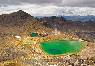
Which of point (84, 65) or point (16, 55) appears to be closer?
point (84, 65)

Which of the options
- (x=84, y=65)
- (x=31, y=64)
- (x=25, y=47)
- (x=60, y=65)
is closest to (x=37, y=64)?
(x=31, y=64)

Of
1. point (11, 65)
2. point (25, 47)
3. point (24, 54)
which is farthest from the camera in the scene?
point (25, 47)

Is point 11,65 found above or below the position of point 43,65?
above

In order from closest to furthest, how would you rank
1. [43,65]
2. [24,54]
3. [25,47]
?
1. [43,65]
2. [24,54]
3. [25,47]

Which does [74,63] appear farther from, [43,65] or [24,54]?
[24,54]

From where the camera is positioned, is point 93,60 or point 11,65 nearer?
point 11,65

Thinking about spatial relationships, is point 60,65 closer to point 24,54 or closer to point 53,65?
point 53,65

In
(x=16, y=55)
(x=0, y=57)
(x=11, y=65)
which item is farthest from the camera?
(x=16, y=55)

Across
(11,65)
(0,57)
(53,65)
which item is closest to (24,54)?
(0,57)

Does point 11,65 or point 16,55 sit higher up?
point 11,65
